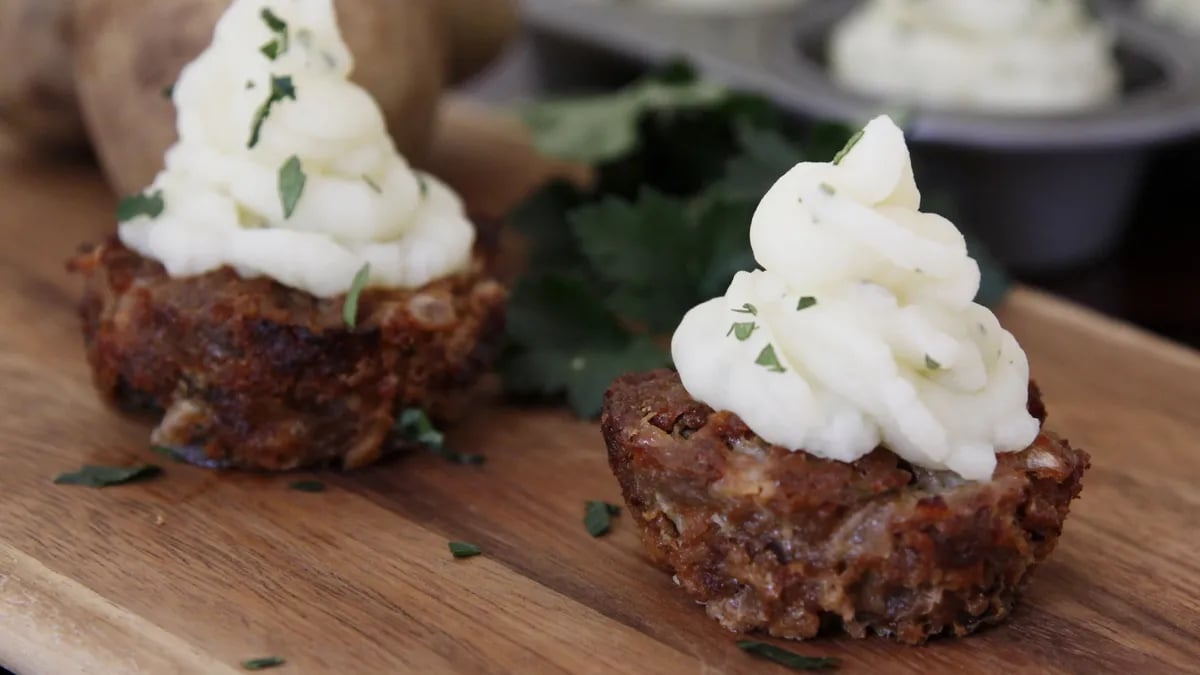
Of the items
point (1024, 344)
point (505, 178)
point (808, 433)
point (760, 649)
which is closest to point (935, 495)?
point (808, 433)

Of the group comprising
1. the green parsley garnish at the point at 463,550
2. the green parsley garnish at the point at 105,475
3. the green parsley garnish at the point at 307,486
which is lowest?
the green parsley garnish at the point at 463,550

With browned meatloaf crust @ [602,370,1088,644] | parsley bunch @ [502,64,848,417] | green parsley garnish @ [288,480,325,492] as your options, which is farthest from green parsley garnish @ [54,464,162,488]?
browned meatloaf crust @ [602,370,1088,644]

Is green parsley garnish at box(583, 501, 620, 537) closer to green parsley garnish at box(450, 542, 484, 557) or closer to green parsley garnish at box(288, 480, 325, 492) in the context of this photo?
green parsley garnish at box(450, 542, 484, 557)

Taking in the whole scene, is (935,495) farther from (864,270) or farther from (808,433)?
(864,270)

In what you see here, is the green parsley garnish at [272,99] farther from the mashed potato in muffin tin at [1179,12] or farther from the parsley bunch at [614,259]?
the mashed potato in muffin tin at [1179,12]

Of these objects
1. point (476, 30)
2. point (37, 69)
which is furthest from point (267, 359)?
point (476, 30)

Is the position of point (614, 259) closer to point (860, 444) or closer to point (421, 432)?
point (421, 432)

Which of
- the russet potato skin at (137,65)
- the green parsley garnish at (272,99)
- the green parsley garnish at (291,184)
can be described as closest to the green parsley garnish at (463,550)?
the green parsley garnish at (291,184)
